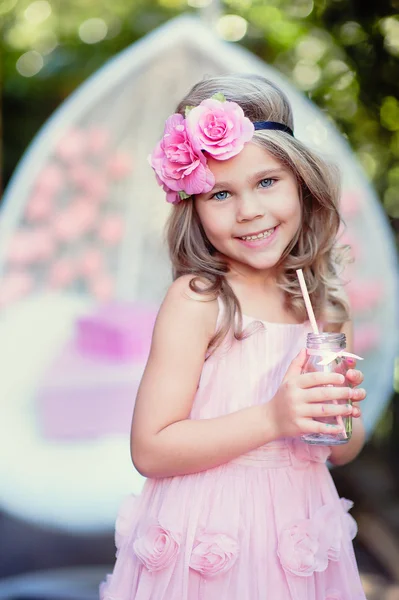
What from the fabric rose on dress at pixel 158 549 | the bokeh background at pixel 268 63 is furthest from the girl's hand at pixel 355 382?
the bokeh background at pixel 268 63

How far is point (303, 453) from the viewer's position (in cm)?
124

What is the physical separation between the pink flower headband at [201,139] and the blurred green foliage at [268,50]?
179 centimetres

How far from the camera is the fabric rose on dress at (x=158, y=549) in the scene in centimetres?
117

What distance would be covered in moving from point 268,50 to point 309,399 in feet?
7.70

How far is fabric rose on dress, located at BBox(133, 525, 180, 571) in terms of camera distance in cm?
117

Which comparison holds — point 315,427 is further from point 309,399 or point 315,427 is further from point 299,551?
point 299,551

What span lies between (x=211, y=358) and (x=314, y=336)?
8.1 inches

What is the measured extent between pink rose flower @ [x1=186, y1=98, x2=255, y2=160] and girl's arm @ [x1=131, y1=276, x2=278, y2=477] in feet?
0.71

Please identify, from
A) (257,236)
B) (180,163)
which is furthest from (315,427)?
(180,163)

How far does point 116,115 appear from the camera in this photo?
3133 millimetres

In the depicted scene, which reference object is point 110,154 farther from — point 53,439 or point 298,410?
point 298,410

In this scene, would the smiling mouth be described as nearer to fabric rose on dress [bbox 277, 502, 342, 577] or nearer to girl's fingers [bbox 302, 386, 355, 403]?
girl's fingers [bbox 302, 386, 355, 403]

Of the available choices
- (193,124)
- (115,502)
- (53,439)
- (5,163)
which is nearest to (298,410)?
(193,124)

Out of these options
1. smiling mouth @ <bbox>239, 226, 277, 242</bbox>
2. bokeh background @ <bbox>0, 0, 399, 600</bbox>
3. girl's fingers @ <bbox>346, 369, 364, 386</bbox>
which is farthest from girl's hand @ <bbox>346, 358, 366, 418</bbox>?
bokeh background @ <bbox>0, 0, 399, 600</bbox>
